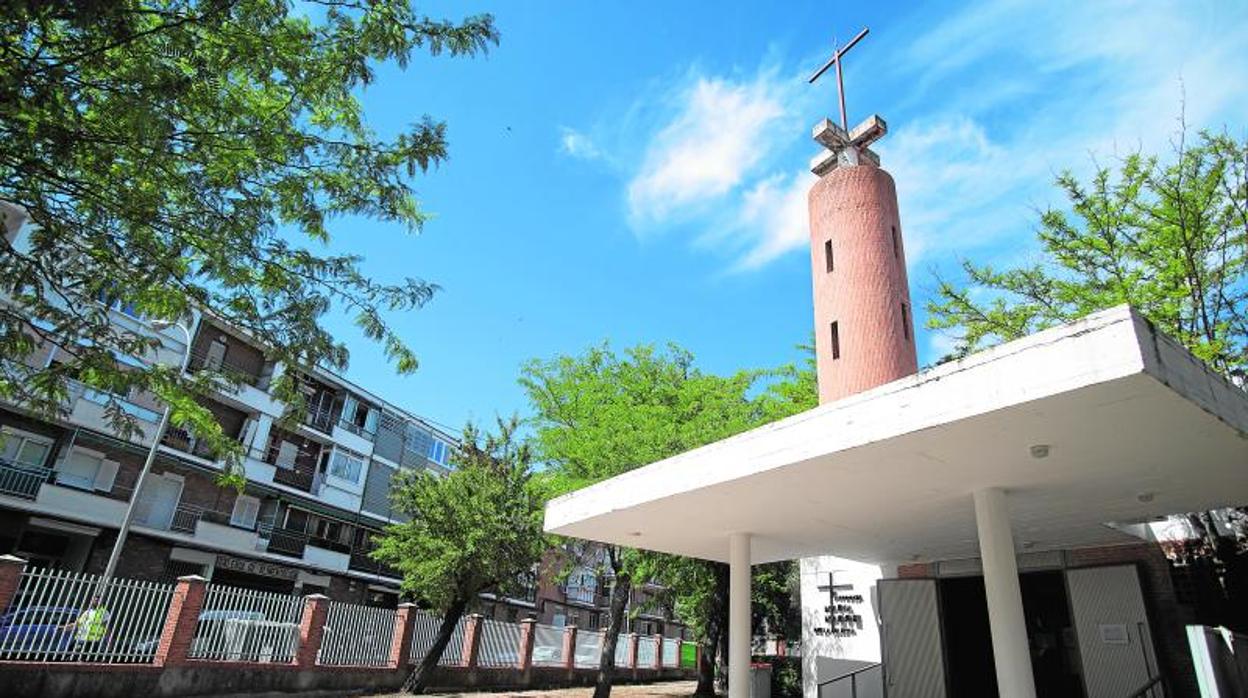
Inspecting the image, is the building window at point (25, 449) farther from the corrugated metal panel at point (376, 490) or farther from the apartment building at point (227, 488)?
the corrugated metal panel at point (376, 490)

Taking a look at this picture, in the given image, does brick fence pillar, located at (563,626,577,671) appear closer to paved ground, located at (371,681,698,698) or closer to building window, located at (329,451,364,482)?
paved ground, located at (371,681,698,698)

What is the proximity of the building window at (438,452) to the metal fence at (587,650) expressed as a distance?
1854 cm

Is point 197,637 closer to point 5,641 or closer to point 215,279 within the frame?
point 5,641

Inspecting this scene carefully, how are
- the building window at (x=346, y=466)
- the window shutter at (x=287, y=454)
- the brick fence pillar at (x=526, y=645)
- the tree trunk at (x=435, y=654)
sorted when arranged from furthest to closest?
the building window at (x=346, y=466), the window shutter at (x=287, y=454), the brick fence pillar at (x=526, y=645), the tree trunk at (x=435, y=654)

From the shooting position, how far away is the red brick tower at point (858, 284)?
49.8 feet

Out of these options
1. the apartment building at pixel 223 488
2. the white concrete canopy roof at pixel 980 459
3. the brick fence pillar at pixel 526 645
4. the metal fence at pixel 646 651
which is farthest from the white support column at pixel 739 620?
the metal fence at pixel 646 651

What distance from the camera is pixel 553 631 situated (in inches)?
979

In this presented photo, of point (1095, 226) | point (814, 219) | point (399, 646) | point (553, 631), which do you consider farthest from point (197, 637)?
point (1095, 226)

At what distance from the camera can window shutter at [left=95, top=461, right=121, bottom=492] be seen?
25562mm

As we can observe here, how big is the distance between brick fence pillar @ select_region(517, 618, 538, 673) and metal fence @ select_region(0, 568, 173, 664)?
11.6 m

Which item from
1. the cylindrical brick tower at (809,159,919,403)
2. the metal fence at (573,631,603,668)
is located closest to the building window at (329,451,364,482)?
the metal fence at (573,631,603,668)

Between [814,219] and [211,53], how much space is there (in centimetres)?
1445

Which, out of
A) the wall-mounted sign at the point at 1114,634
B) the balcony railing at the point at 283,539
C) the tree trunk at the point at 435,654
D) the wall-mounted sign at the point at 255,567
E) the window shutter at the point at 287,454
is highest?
the window shutter at the point at 287,454

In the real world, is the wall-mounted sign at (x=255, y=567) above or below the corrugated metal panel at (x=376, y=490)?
below
